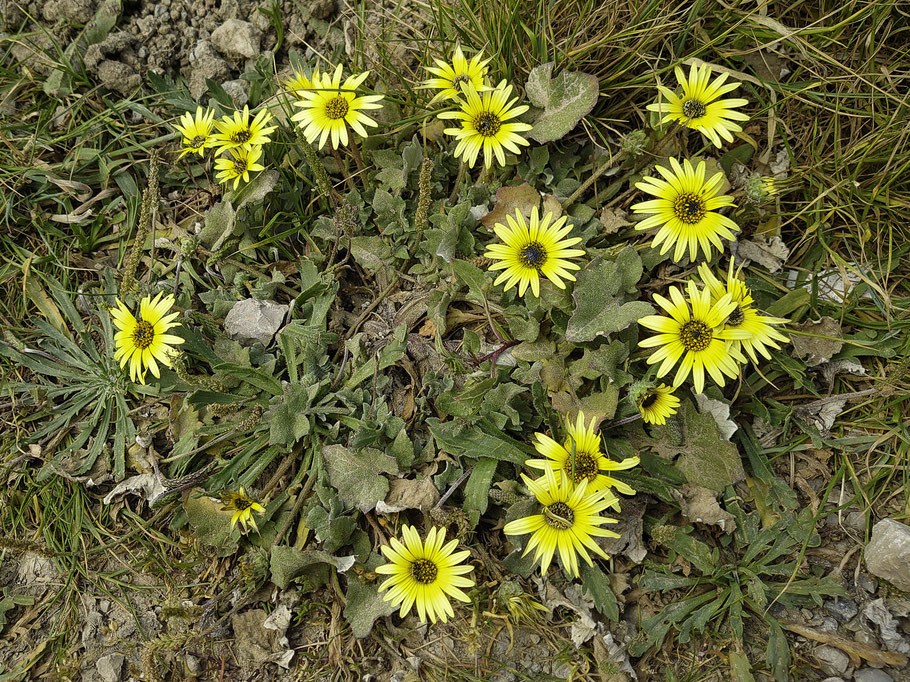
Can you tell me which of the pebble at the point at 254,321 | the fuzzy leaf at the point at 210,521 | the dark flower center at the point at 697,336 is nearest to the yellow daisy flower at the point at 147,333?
the pebble at the point at 254,321

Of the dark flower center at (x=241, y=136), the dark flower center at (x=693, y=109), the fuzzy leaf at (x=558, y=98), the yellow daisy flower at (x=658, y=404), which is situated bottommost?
the yellow daisy flower at (x=658, y=404)

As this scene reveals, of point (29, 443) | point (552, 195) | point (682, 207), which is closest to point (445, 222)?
point (552, 195)

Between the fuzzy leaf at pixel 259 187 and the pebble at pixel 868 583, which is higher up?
the fuzzy leaf at pixel 259 187

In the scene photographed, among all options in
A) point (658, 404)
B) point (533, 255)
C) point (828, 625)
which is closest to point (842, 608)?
point (828, 625)

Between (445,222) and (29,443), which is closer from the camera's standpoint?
(445,222)

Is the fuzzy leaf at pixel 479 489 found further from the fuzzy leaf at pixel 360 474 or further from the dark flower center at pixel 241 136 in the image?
the dark flower center at pixel 241 136

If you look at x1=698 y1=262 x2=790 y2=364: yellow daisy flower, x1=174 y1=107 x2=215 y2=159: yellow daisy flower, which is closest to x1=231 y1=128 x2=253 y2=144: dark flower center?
x1=174 y1=107 x2=215 y2=159: yellow daisy flower

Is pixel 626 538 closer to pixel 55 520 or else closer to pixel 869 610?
pixel 869 610
